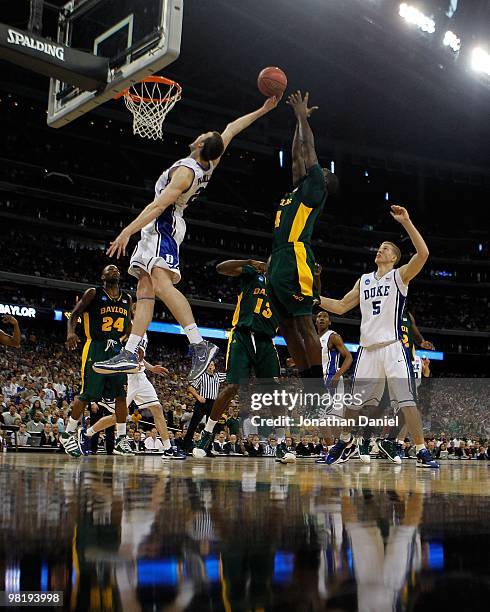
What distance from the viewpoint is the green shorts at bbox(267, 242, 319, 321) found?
193 inches

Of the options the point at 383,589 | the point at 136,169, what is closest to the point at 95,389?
the point at 383,589

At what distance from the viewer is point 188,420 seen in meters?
15.1

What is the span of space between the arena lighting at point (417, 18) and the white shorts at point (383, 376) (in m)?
13.6

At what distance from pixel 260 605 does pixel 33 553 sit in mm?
523

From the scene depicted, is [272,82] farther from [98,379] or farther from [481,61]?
[481,61]

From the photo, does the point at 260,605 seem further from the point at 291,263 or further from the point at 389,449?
the point at 389,449

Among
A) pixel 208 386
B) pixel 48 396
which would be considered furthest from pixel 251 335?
pixel 48 396

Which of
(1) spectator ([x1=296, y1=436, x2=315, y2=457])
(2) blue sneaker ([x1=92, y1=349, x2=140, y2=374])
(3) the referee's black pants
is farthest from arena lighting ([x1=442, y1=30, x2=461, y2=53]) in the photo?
(2) blue sneaker ([x1=92, y1=349, x2=140, y2=374])

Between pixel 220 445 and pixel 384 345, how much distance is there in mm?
8878

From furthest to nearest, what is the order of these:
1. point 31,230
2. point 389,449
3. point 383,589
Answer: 1. point 31,230
2. point 389,449
3. point 383,589

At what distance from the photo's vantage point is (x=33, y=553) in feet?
4.12

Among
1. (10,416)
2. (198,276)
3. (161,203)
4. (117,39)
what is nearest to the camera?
(161,203)

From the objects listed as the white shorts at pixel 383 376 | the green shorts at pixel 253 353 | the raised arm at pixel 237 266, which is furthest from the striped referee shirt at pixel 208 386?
the white shorts at pixel 383 376

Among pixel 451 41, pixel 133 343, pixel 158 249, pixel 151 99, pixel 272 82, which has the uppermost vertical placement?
pixel 451 41
